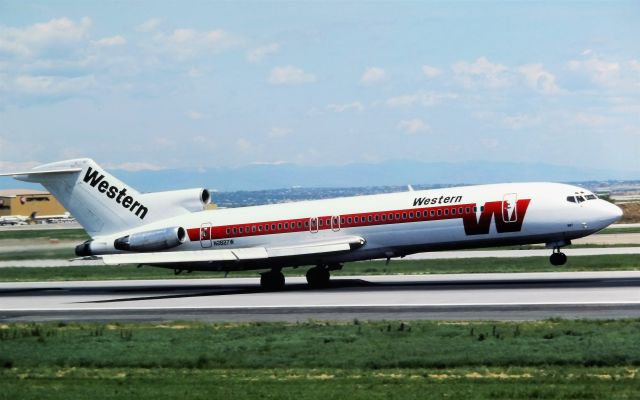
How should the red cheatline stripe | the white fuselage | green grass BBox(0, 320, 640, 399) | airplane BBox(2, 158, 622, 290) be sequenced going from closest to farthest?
green grass BBox(0, 320, 640, 399) < the white fuselage < airplane BBox(2, 158, 622, 290) < the red cheatline stripe

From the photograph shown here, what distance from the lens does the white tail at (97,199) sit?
4491 cm

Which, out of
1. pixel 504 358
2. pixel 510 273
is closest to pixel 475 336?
pixel 504 358

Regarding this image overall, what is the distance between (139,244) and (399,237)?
1149 cm

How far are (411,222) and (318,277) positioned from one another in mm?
5134

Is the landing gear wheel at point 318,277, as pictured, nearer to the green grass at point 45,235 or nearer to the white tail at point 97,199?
the white tail at point 97,199

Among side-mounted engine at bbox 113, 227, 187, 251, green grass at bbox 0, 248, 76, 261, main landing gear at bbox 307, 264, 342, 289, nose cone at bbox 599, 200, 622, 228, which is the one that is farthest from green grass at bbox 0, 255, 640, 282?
side-mounted engine at bbox 113, 227, 187, 251

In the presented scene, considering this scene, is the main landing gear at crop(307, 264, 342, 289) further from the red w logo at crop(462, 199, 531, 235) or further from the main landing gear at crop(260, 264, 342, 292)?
the red w logo at crop(462, 199, 531, 235)

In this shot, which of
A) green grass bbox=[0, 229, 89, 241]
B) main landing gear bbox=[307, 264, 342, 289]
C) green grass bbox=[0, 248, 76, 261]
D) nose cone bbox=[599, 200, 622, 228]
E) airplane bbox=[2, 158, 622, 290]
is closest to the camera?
nose cone bbox=[599, 200, 622, 228]

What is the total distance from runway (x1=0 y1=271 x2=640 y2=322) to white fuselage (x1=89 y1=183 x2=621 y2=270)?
173cm

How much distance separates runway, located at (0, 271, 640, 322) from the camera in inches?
1211

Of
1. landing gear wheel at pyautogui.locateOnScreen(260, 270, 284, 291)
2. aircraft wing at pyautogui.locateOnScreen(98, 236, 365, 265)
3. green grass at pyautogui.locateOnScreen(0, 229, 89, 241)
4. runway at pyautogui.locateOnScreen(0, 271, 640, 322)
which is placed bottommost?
runway at pyautogui.locateOnScreen(0, 271, 640, 322)

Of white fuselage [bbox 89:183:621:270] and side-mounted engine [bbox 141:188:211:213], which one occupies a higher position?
side-mounted engine [bbox 141:188:211:213]

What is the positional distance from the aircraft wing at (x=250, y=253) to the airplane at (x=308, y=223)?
5 centimetres

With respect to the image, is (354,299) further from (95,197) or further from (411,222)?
(95,197)
